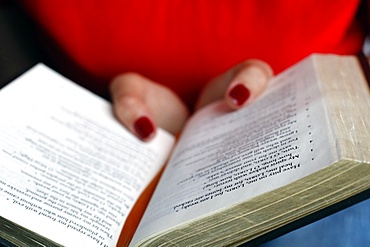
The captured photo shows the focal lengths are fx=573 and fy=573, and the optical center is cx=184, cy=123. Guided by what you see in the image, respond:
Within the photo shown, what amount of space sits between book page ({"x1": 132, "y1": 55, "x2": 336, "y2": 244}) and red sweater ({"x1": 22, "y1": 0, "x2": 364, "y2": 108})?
148 mm

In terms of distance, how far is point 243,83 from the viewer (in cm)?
74

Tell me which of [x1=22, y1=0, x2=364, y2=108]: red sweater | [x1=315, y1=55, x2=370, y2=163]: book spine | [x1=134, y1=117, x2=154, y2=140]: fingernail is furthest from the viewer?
[x1=22, y1=0, x2=364, y2=108]: red sweater

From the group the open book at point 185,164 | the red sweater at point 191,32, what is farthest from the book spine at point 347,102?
the red sweater at point 191,32

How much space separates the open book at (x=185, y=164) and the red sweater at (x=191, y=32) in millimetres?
142

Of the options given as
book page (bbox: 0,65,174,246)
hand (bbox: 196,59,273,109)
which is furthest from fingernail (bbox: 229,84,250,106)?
book page (bbox: 0,65,174,246)

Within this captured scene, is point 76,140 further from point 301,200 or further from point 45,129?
point 301,200

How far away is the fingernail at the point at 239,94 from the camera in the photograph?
73cm

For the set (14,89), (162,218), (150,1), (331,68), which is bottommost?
(162,218)

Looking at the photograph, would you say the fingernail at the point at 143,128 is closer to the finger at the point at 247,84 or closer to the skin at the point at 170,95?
the skin at the point at 170,95

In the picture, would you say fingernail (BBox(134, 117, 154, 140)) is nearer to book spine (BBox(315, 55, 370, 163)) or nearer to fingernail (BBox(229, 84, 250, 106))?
fingernail (BBox(229, 84, 250, 106))

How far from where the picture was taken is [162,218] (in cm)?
54

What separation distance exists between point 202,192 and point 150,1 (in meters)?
0.43

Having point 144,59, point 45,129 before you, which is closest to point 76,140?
point 45,129

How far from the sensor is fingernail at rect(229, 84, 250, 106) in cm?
73
